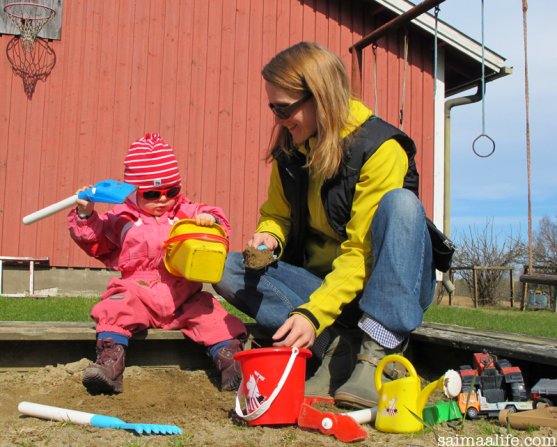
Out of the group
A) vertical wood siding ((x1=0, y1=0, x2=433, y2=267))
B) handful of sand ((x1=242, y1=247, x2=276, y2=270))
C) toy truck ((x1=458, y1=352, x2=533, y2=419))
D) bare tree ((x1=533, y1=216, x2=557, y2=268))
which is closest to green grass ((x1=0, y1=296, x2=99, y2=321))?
vertical wood siding ((x1=0, y1=0, x2=433, y2=267))

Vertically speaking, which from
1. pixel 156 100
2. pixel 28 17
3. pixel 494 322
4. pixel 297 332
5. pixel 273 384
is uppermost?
pixel 28 17

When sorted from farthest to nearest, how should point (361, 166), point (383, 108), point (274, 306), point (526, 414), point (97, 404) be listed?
point (383, 108), point (274, 306), point (361, 166), point (97, 404), point (526, 414)

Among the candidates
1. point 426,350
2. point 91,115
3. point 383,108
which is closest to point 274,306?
point 426,350

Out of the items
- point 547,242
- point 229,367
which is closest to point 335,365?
point 229,367

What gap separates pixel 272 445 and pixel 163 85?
7.21 m

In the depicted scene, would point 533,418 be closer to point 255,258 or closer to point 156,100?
point 255,258

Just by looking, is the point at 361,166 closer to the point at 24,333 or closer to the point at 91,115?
the point at 24,333

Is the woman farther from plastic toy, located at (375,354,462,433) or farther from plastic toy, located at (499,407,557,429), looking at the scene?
plastic toy, located at (499,407,557,429)

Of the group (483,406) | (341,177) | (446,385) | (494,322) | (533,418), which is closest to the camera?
(446,385)

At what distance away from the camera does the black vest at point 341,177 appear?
2.48 meters

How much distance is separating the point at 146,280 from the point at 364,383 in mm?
1039

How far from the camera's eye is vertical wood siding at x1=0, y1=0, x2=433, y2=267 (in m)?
8.03

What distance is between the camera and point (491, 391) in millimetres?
2119

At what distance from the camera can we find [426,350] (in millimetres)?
3098
